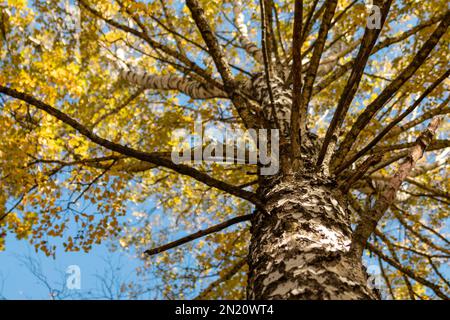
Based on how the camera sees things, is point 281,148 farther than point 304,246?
Yes

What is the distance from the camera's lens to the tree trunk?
120 cm

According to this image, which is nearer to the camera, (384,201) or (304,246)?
(304,246)

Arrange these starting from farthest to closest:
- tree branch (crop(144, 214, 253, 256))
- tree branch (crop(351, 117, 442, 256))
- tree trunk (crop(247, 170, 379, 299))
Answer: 1. tree branch (crop(144, 214, 253, 256))
2. tree branch (crop(351, 117, 442, 256))
3. tree trunk (crop(247, 170, 379, 299))

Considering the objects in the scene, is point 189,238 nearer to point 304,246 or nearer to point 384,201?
point 304,246

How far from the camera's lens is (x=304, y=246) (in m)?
1.38

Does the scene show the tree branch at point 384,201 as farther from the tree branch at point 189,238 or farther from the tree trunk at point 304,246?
the tree branch at point 189,238

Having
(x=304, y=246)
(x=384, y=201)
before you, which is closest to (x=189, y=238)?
→ (x=304, y=246)

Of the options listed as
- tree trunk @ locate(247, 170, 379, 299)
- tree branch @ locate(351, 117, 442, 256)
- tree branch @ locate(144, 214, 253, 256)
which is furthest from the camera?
tree branch @ locate(144, 214, 253, 256)

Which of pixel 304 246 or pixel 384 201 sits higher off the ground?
pixel 384 201

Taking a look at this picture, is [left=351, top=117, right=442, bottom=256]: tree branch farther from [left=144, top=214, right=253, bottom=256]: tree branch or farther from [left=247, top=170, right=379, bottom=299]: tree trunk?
[left=144, top=214, right=253, bottom=256]: tree branch

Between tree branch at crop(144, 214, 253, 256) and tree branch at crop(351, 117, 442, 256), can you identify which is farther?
tree branch at crop(144, 214, 253, 256)

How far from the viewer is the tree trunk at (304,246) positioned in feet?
3.95
